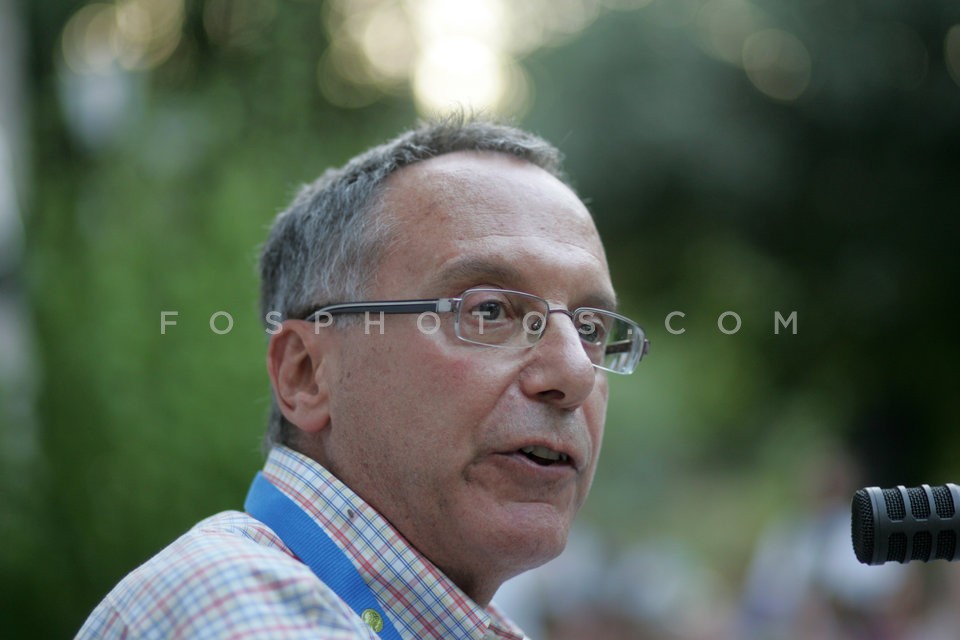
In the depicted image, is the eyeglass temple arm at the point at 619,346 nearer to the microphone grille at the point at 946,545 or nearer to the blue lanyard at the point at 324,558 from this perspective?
the blue lanyard at the point at 324,558

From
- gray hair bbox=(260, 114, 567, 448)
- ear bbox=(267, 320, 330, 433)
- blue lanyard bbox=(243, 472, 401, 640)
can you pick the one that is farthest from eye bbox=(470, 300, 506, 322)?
blue lanyard bbox=(243, 472, 401, 640)

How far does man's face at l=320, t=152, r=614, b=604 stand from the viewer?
211cm

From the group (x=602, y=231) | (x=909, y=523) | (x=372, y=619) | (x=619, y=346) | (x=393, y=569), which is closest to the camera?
(x=909, y=523)

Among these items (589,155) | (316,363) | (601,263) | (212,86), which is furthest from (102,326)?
(589,155)

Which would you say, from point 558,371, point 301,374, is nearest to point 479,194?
point 558,371

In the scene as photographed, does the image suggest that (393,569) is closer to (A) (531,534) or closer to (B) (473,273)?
(A) (531,534)

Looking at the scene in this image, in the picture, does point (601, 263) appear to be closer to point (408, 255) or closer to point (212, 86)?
point (408, 255)

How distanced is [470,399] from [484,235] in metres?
0.39

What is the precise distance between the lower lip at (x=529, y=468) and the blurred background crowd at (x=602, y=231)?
1222mm

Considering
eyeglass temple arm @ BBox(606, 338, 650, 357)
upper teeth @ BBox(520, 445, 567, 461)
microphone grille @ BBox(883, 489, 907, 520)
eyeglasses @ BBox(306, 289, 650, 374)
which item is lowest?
upper teeth @ BBox(520, 445, 567, 461)

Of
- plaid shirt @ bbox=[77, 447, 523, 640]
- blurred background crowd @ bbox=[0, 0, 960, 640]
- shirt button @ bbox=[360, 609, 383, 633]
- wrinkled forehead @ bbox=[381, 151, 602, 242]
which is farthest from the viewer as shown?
blurred background crowd @ bbox=[0, 0, 960, 640]

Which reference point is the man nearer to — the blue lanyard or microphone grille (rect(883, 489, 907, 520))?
the blue lanyard

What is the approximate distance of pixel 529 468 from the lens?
6.98 feet

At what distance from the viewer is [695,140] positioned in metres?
10.7
